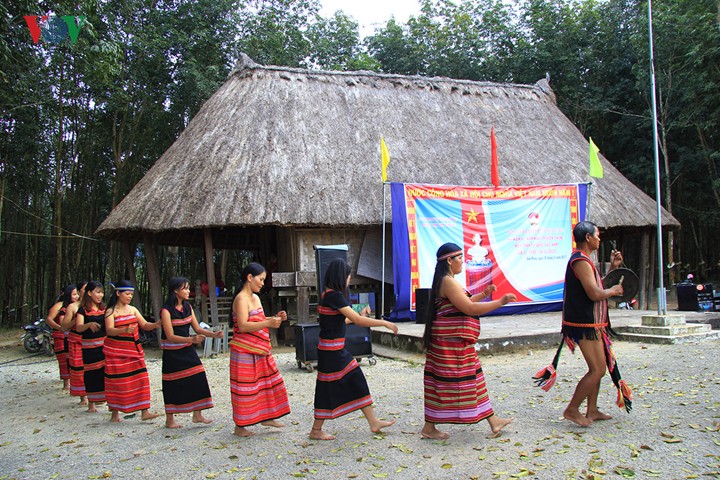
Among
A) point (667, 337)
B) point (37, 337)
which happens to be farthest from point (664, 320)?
point (37, 337)

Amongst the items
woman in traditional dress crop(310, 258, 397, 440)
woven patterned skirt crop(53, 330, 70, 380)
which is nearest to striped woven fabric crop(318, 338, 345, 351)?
woman in traditional dress crop(310, 258, 397, 440)

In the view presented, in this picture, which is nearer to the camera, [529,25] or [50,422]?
[50,422]

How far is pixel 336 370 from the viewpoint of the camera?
4.50 meters

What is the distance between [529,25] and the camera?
2228 cm

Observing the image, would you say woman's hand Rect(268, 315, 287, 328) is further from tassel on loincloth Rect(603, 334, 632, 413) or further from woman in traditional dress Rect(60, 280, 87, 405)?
woman in traditional dress Rect(60, 280, 87, 405)

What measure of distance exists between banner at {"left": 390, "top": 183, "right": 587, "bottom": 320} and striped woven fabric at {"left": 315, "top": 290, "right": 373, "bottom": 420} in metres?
6.40

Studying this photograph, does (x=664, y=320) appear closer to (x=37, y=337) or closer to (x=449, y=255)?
(x=449, y=255)

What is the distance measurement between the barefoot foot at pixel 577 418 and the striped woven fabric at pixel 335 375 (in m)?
1.47

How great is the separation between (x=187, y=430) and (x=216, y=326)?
5985 millimetres

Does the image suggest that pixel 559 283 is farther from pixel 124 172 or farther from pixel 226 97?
pixel 124 172

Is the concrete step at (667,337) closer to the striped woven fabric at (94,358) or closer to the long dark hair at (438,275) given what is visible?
the long dark hair at (438,275)

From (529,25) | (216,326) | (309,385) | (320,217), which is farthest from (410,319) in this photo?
(529,25)

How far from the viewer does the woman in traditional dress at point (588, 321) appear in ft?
14.2

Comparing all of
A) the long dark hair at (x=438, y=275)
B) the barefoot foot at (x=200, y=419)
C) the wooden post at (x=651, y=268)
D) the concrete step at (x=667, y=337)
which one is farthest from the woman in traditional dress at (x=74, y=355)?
the wooden post at (x=651, y=268)
